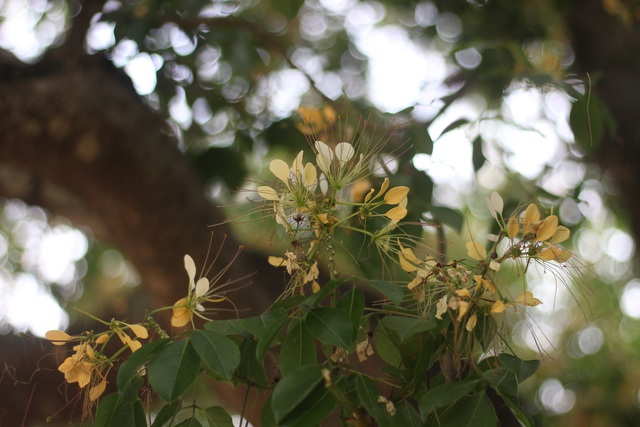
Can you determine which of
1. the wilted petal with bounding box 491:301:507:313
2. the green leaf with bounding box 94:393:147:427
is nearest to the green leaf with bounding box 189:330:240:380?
the green leaf with bounding box 94:393:147:427

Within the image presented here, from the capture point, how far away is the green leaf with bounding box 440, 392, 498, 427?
1.93 ft

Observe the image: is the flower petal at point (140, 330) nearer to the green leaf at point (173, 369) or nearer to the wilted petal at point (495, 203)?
the green leaf at point (173, 369)

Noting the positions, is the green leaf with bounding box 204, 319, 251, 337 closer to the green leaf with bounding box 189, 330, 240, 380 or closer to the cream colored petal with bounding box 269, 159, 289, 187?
the green leaf with bounding box 189, 330, 240, 380

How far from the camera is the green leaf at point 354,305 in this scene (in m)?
0.61

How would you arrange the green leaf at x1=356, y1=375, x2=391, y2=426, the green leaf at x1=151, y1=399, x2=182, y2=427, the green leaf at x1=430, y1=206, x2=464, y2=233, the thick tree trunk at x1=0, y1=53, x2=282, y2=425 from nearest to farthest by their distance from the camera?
the green leaf at x1=356, y1=375, x2=391, y2=426
the green leaf at x1=151, y1=399, x2=182, y2=427
the green leaf at x1=430, y1=206, x2=464, y2=233
the thick tree trunk at x1=0, y1=53, x2=282, y2=425

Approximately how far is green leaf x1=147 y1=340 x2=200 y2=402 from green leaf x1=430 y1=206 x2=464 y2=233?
24.3 inches

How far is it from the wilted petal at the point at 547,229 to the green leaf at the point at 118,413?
0.41 metres

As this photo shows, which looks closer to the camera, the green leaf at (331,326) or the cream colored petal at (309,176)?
the green leaf at (331,326)

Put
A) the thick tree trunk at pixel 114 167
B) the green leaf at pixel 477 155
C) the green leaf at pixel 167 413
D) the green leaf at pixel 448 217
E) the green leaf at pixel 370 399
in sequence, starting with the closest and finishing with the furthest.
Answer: the green leaf at pixel 370 399 → the green leaf at pixel 167 413 → the green leaf at pixel 448 217 → the green leaf at pixel 477 155 → the thick tree trunk at pixel 114 167

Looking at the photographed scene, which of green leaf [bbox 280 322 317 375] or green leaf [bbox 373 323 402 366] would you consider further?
green leaf [bbox 373 323 402 366]

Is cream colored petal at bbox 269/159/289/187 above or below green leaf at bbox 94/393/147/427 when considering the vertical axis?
above

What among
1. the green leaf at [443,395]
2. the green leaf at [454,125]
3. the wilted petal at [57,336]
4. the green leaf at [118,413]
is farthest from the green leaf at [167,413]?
the green leaf at [454,125]

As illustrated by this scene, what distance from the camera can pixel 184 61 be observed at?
5.56ft

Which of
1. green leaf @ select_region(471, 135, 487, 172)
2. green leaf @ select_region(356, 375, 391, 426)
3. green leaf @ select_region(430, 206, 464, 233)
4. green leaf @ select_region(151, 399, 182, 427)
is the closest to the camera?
green leaf @ select_region(356, 375, 391, 426)
